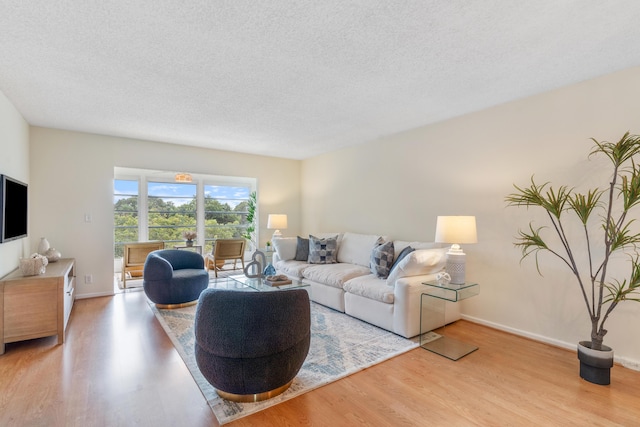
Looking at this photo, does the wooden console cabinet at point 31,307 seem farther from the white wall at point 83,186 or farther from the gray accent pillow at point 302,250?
the gray accent pillow at point 302,250

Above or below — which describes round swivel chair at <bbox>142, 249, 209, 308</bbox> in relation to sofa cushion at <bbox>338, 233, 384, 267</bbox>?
below

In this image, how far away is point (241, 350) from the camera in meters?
1.90

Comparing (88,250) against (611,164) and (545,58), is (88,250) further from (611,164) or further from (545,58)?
(611,164)

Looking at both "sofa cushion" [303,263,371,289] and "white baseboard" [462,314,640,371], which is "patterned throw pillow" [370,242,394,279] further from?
"white baseboard" [462,314,640,371]

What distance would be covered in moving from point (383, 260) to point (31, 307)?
146 inches

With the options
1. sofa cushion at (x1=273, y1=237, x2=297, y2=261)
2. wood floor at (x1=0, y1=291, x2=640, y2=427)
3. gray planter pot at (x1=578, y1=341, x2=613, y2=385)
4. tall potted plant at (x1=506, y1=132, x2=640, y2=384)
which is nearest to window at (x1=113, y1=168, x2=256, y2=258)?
sofa cushion at (x1=273, y1=237, x2=297, y2=261)

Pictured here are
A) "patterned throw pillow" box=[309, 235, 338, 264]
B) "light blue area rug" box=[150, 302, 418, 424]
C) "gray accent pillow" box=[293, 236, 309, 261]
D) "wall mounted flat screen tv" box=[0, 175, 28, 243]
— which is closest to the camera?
"light blue area rug" box=[150, 302, 418, 424]

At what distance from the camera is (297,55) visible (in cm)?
239

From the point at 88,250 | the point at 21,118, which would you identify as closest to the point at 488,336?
the point at 88,250

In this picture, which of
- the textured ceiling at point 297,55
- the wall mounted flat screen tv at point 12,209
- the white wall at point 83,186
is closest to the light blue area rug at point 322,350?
the white wall at point 83,186

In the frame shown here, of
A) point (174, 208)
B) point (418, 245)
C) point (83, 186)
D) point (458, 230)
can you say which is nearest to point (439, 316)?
point (418, 245)

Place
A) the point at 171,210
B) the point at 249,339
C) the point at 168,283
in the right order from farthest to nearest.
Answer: the point at 171,210 → the point at 168,283 → the point at 249,339

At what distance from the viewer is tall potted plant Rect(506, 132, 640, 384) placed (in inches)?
91.1

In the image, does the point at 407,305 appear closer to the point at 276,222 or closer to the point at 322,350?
the point at 322,350
